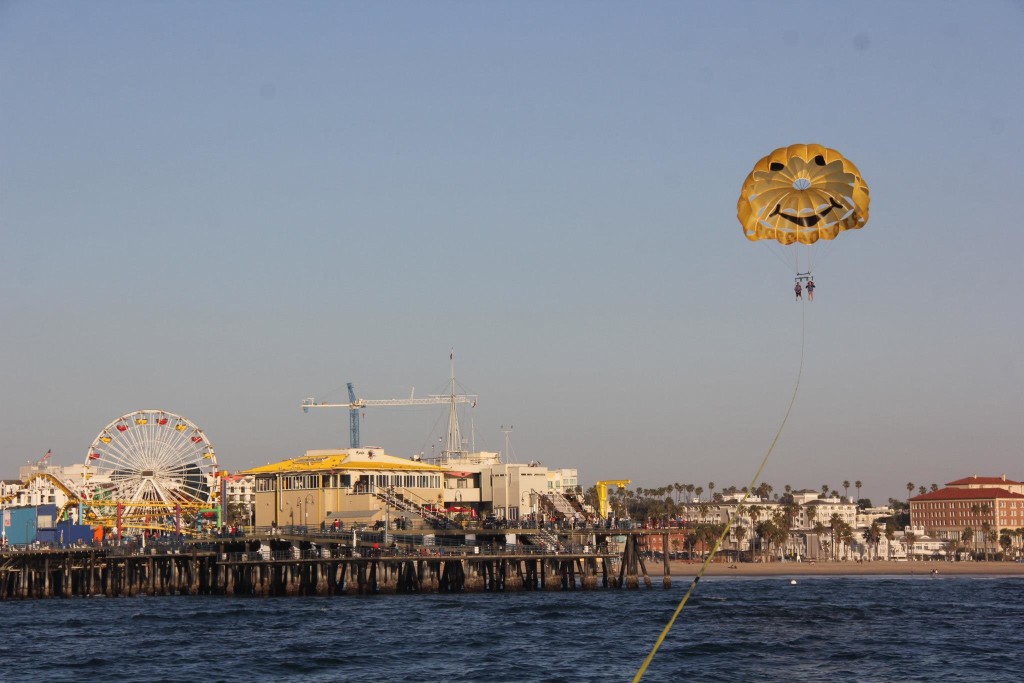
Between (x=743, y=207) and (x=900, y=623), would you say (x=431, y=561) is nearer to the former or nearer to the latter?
(x=900, y=623)

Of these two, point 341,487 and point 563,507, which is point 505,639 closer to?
point 341,487

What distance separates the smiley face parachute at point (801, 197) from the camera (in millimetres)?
48094

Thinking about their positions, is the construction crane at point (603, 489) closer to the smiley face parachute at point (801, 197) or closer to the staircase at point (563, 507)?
the staircase at point (563, 507)

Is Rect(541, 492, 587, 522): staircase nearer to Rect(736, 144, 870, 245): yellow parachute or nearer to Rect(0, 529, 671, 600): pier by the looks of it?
Rect(0, 529, 671, 600): pier

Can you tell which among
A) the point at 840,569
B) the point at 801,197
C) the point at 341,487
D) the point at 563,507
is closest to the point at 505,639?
the point at 801,197

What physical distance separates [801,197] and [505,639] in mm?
24029

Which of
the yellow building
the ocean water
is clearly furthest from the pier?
the yellow building

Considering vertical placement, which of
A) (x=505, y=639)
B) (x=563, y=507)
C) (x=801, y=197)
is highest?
(x=801, y=197)

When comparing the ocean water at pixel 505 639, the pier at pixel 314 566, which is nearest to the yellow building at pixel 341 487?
the pier at pixel 314 566

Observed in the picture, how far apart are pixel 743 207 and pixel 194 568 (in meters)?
55.8

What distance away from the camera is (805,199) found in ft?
160

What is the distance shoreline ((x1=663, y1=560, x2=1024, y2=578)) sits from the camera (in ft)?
558

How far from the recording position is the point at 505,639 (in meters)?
60.9

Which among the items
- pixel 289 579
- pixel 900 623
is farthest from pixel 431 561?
pixel 900 623
